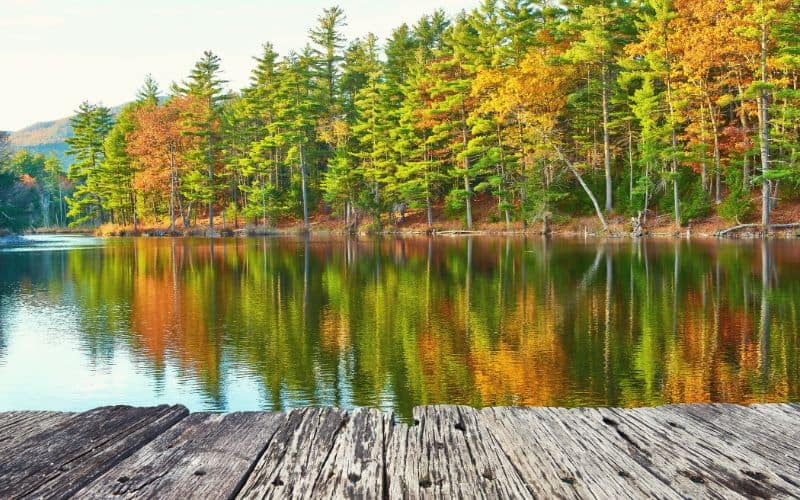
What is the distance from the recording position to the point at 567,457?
2.75 meters

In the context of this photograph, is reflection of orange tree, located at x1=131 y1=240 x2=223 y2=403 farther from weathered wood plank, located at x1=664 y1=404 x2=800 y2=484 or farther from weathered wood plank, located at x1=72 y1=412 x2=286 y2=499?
weathered wood plank, located at x1=664 y1=404 x2=800 y2=484

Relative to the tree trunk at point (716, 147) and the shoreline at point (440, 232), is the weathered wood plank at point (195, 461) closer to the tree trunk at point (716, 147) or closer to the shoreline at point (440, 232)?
the shoreline at point (440, 232)

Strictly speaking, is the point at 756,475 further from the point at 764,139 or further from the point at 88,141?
the point at 88,141

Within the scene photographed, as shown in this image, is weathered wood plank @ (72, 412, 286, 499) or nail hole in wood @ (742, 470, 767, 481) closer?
weathered wood plank @ (72, 412, 286, 499)

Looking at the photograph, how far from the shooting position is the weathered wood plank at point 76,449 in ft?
8.11

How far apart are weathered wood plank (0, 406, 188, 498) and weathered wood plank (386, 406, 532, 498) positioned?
117 centimetres

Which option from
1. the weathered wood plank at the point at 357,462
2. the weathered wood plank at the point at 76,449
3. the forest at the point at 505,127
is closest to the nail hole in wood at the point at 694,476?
the weathered wood plank at the point at 357,462

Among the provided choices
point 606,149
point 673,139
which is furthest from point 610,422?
point 606,149

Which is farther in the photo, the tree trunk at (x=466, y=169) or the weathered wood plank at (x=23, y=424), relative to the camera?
the tree trunk at (x=466, y=169)

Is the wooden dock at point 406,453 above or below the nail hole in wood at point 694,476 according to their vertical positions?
above

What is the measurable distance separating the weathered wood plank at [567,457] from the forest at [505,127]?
1324 inches

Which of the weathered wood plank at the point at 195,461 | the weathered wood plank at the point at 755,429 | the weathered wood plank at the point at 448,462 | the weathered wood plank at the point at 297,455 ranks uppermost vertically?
the weathered wood plank at the point at 195,461

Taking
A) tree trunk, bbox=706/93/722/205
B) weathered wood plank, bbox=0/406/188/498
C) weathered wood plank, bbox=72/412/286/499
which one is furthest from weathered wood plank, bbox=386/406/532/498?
tree trunk, bbox=706/93/722/205

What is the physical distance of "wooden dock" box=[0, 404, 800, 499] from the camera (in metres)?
2.43
